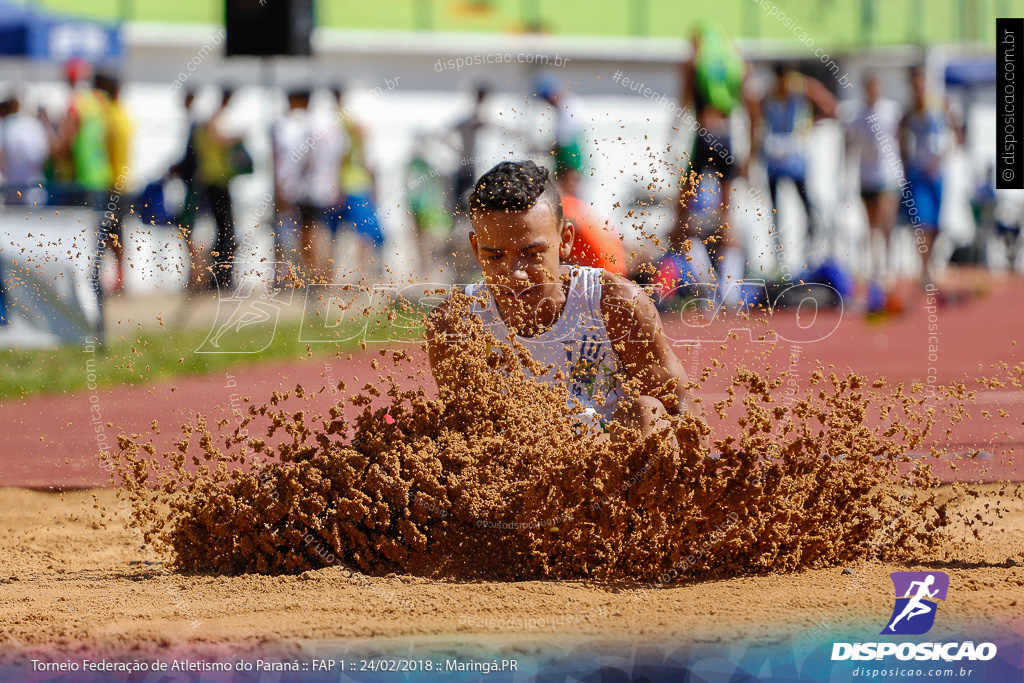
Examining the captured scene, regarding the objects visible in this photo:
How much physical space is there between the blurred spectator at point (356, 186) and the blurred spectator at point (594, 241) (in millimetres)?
5508

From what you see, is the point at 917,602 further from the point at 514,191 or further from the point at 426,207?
the point at 426,207

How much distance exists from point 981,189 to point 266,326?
12365mm

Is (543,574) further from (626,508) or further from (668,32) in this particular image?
(668,32)

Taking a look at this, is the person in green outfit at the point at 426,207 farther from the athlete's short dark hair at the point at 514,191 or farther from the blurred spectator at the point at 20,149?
the athlete's short dark hair at the point at 514,191

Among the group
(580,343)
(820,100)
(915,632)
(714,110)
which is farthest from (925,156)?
(915,632)

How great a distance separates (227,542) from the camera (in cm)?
344

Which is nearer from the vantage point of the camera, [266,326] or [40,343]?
[40,343]

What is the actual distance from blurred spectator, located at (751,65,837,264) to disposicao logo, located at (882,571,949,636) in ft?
22.5

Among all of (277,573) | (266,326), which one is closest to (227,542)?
(277,573)

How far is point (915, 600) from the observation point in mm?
2887

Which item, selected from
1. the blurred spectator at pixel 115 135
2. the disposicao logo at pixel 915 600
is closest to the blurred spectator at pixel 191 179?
the blurred spectator at pixel 115 135

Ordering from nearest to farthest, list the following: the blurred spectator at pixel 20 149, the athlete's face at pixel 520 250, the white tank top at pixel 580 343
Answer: the athlete's face at pixel 520 250, the white tank top at pixel 580 343, the blurred spectator at pixel 20 149

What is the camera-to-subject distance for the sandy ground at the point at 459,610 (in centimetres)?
268

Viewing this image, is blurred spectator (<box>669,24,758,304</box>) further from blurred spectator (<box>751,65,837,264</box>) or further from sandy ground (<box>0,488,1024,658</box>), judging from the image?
sandy ground (<box>0,488,1024,658</box>)
